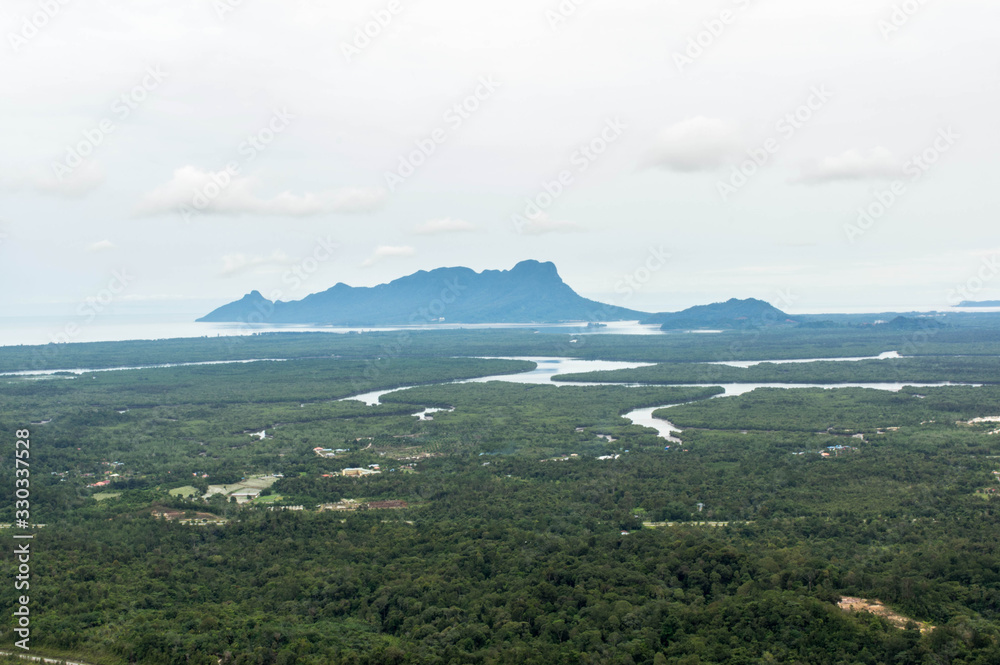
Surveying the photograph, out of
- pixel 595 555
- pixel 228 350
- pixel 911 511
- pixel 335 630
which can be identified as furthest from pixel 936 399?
pixel 228 350

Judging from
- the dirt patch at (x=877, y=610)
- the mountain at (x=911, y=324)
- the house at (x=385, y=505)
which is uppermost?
the mountain at (x=911, y=324)

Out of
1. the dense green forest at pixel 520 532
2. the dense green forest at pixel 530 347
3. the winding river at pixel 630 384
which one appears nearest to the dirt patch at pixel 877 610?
the dense green forest at pixel 520 532

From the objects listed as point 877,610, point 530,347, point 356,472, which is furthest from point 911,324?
point 877,610

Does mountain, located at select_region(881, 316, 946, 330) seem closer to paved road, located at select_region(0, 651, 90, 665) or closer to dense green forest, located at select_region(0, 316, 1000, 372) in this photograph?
dense green forest, located at select_region(0, 316, 1000, 372)

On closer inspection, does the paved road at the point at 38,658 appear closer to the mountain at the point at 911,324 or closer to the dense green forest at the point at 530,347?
the dense green forest at the point at 530,347

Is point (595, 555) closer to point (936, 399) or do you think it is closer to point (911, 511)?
point (911, 511)

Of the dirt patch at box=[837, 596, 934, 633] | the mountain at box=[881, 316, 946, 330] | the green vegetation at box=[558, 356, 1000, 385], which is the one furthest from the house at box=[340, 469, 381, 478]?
the mountain at box=[881, 316, 946, 330]
